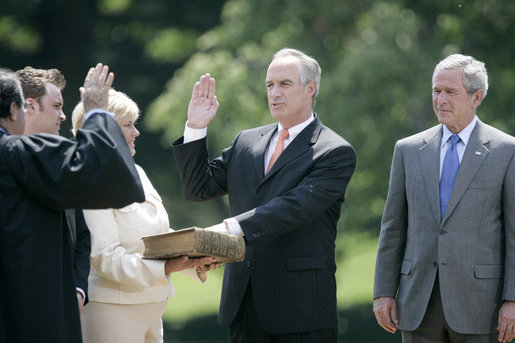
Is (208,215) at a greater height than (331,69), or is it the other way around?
(331,69)

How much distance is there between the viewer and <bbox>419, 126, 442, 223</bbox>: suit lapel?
4.92 meters

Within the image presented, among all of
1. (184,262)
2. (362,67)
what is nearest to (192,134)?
(184,262)

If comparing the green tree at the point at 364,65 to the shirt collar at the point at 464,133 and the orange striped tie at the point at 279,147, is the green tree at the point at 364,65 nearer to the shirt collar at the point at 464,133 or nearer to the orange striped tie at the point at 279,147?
the shirt collar at the point at 464,133

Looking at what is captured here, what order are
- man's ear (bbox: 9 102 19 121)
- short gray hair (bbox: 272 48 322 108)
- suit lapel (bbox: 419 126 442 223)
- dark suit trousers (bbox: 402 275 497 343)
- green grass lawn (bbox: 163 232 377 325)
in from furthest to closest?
green grass lawn (bbox: 163 232 377 325) → short gray hair (bbox: 272 48 322 108) → suit lapel (bbox: 419 126 442 223) → dark suit trousers (bbox: 402 275 497 343) → man's ear (bbox: 9 102 19 121)

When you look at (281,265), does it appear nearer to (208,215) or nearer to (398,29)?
(398,29)

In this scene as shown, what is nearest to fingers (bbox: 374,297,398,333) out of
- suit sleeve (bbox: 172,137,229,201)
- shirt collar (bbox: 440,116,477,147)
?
shirt collar (bbox: 440,116,477,147)

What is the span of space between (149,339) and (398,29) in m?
7.96

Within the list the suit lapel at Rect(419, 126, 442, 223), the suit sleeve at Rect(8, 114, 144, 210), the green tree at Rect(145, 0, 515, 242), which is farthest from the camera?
the green tree at Rect(145, 0, 515, 242)

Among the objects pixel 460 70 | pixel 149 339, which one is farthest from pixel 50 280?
pixel 460 70

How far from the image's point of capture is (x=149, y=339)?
494cm

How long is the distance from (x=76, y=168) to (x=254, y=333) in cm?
162

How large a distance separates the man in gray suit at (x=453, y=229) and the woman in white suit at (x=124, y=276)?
3.76ft

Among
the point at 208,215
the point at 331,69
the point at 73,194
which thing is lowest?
the point at 208,215

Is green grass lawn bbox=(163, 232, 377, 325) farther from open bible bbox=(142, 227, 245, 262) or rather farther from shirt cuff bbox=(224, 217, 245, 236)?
open bible bbox=(142, 227, 245, 262)
